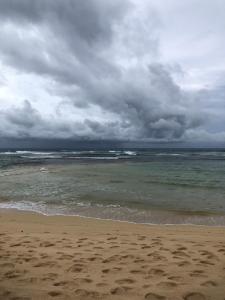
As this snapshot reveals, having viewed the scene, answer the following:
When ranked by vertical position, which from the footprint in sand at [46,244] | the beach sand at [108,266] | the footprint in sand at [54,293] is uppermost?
the footprint in sand at [54,293]

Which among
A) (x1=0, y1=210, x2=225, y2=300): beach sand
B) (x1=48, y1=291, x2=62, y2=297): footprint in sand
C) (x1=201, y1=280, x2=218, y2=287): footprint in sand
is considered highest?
(x1=48, y1=291, x2=62, y2=297): footprint in sand

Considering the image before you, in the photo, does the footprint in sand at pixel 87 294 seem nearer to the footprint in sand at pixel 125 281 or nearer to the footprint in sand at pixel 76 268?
the footprint in sand at pixel 125 281

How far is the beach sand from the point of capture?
4.64 metres

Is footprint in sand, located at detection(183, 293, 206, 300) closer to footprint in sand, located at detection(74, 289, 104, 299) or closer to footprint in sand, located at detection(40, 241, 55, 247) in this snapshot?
footprint in sand, located at detection(74, 289, 104, 299)

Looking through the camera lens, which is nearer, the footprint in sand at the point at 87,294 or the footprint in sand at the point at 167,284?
the footprint in sand at the point at 87,294

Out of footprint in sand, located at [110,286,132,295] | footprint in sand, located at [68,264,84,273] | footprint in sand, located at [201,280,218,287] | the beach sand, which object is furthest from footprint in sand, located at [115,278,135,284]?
footprint in sand, located at [201,280,218,287]

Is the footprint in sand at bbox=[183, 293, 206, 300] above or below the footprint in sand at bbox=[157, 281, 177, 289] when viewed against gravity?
below

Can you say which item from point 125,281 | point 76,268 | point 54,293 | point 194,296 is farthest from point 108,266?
point 194,296

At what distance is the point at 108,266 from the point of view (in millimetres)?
5719

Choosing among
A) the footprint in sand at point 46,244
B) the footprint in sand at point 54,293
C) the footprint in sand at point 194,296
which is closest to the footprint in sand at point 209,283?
the footprint in sand at point 194,296

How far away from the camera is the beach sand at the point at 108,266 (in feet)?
15.2

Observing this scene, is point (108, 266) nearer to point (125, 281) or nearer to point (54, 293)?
point (125, 281)

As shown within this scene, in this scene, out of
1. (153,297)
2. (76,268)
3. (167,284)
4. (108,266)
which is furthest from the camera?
(108,266)

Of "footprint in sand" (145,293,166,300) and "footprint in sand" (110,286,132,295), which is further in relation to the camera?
"footprint in sand" (110,286,132,295)
